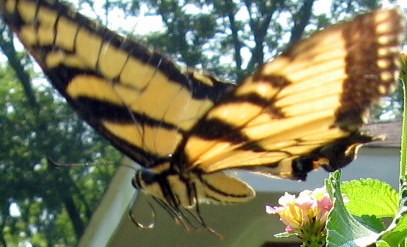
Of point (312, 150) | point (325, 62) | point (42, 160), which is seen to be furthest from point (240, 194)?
point (42, 160)

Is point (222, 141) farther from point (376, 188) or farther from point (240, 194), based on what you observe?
point (376, 188)

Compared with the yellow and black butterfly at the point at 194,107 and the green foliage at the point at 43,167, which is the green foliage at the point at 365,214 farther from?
the green foliage at the point at 43,167

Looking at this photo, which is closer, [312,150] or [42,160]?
[312,150]

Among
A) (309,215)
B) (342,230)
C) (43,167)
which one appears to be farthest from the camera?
(43,167)

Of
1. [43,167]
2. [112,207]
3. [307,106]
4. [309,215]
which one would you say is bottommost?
[43,167]

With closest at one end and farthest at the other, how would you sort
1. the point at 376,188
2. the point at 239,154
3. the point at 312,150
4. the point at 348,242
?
the point at 348,242
the point at 376,188
the point at 312,150
the point at 239,154

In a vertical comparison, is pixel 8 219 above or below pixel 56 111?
below

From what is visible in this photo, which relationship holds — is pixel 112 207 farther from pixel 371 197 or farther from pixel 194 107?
pixel 371 197

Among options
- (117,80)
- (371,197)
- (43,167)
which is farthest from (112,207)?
(43,167)
